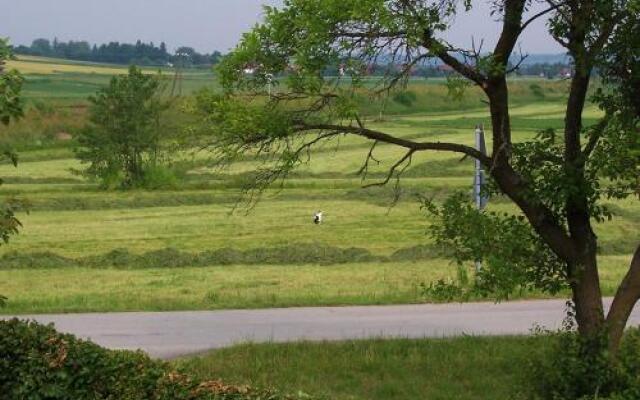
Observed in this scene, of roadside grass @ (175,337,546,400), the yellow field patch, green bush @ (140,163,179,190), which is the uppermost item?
roadside grass @ (175,337,546,400)

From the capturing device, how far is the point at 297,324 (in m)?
13.9

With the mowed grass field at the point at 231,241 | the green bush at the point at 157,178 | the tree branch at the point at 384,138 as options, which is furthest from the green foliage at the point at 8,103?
the green bush at the point at 157,178

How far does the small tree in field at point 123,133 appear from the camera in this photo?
36906 millimetres

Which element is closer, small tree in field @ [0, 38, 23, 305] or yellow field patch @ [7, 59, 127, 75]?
small tree in field @ [0, 38, 23, 305]

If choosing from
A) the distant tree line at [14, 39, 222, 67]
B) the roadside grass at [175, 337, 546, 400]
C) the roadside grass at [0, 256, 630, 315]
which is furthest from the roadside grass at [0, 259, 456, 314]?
the distant tree line at [14, 39, 222, 67]

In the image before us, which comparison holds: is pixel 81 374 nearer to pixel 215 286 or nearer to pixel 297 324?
pixel 297 324

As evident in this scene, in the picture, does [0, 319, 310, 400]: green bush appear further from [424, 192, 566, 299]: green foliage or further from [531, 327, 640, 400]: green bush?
[424, 192, 566, 299]: green foliage

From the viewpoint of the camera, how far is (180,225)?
27.8 m

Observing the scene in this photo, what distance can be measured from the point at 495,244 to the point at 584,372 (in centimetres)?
151

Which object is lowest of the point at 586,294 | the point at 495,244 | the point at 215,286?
the point at 215,286

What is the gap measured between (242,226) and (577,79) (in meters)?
18.5

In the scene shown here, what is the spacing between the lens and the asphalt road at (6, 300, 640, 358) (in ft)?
42.4

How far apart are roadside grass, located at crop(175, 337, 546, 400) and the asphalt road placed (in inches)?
35.1

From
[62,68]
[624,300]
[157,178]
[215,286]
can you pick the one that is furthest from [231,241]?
[62,68]
